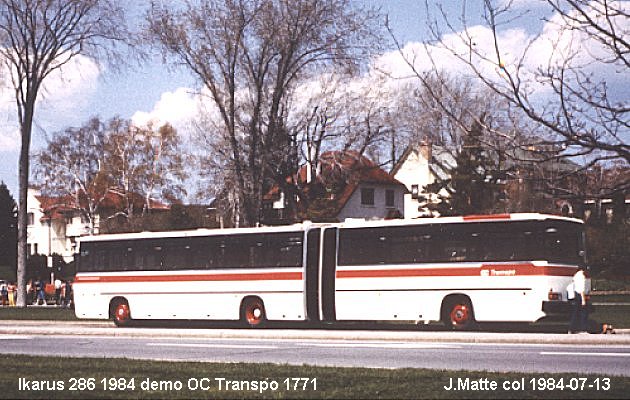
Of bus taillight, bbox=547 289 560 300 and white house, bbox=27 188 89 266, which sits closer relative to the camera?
bus taillight, bbox=547 289 560 300

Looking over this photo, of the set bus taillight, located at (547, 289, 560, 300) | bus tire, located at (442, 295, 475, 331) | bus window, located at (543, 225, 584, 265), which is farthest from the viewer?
bus tire, located at (442, 295, 475, 331)

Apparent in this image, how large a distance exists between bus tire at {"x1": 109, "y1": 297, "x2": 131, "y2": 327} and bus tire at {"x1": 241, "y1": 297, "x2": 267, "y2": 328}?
4.75 m

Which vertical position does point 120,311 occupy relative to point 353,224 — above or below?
below

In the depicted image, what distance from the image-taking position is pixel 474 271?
94.1 ft

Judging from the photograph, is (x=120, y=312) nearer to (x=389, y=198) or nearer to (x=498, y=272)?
(x=498, y=272)

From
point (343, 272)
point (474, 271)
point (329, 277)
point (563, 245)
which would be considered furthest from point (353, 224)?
point (563, 245)

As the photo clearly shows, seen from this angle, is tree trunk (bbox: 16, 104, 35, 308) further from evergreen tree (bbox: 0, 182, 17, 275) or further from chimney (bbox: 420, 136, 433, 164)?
evergreen tree (bbox: 0, 182, 17, 275)

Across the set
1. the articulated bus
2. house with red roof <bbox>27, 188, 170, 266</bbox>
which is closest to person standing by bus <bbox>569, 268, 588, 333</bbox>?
the articulated bus

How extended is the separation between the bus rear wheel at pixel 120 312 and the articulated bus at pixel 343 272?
1.3 inches

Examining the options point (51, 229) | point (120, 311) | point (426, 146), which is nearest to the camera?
point (426, 146)

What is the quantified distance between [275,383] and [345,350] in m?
8.52

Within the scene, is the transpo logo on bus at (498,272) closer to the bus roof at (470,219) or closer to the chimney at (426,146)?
the bus roof at (470,219)

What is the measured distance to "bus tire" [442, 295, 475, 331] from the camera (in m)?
28.8

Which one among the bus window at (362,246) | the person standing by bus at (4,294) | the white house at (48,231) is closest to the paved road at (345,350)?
the bus window at (362,246)
